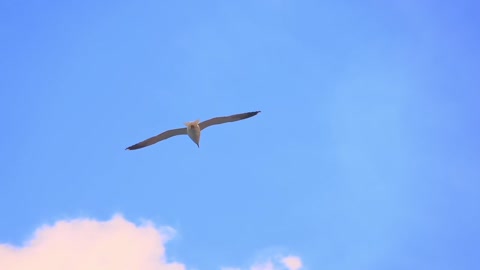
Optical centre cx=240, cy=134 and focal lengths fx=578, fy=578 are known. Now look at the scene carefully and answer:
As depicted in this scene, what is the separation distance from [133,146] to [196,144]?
3.39 m

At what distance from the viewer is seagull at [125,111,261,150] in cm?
2609

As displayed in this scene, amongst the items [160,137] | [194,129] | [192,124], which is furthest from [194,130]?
[160,137]

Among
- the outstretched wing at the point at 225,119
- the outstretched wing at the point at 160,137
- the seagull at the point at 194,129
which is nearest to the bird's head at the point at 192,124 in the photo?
the seagull at the point at 194,129

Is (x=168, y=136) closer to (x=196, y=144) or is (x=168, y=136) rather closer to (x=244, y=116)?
(x=196, y=144)

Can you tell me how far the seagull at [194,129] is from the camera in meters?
26.1

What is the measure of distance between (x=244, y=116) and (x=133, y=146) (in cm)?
557

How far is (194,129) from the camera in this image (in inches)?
1025

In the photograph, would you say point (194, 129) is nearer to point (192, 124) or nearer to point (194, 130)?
point (194, 130)

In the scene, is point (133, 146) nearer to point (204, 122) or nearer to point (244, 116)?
point (204, 122)

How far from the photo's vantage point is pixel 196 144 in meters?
26.2

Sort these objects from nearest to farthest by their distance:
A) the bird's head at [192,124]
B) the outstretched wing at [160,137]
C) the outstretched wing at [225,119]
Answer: the bird's head at [192,124]
the outstretched wing at [225,119]
the outstretched wing at [160,137]

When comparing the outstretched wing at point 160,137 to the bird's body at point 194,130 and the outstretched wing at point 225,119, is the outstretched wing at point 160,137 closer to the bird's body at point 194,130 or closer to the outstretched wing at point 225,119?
the bird's body at point 194,130

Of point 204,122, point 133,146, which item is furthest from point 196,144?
point 133,146

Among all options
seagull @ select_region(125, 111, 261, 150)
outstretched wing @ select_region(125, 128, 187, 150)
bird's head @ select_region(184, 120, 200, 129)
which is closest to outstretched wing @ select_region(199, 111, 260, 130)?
seagull @ select_region(125, 111, 261, 150)
